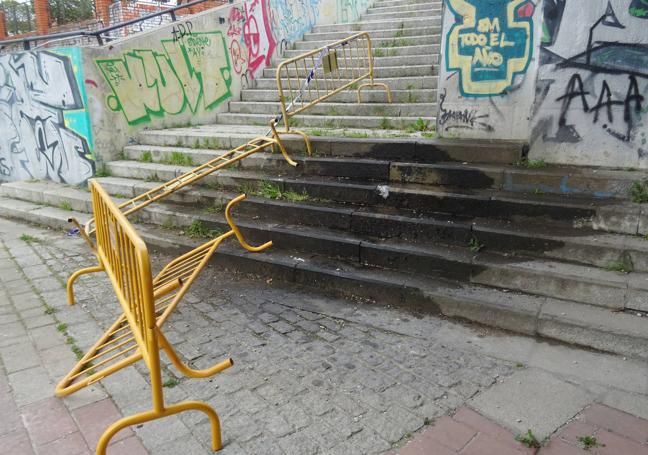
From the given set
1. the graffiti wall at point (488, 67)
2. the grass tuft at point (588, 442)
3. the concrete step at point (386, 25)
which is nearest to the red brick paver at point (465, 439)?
the grass tuft at point (588, 442)

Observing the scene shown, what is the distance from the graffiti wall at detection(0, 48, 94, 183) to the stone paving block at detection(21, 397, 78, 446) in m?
5.54

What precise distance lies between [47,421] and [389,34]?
352 inches

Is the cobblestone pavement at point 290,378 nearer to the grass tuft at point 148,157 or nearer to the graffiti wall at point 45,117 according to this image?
the grass tuft at point 148,157

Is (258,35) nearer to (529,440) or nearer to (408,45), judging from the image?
(408,45)

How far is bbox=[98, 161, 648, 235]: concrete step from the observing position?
4.27m

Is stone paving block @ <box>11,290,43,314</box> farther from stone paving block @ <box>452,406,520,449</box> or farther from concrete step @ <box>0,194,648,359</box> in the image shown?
stone paving block @ <box>452,406,520,449</box>

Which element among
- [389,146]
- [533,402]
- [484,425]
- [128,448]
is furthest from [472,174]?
[128,448]

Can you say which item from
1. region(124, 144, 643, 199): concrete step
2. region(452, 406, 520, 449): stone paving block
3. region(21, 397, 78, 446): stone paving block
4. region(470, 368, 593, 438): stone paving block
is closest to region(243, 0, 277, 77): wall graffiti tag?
region(124, 144, 643, 199): concrete step

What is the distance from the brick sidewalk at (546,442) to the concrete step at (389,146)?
3018 millimetres

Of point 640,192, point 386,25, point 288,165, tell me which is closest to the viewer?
point 640,192

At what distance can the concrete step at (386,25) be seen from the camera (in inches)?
371

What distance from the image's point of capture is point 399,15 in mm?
10664

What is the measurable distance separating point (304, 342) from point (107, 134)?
5.75 meters

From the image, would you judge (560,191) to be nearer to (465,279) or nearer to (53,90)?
(465,279)
